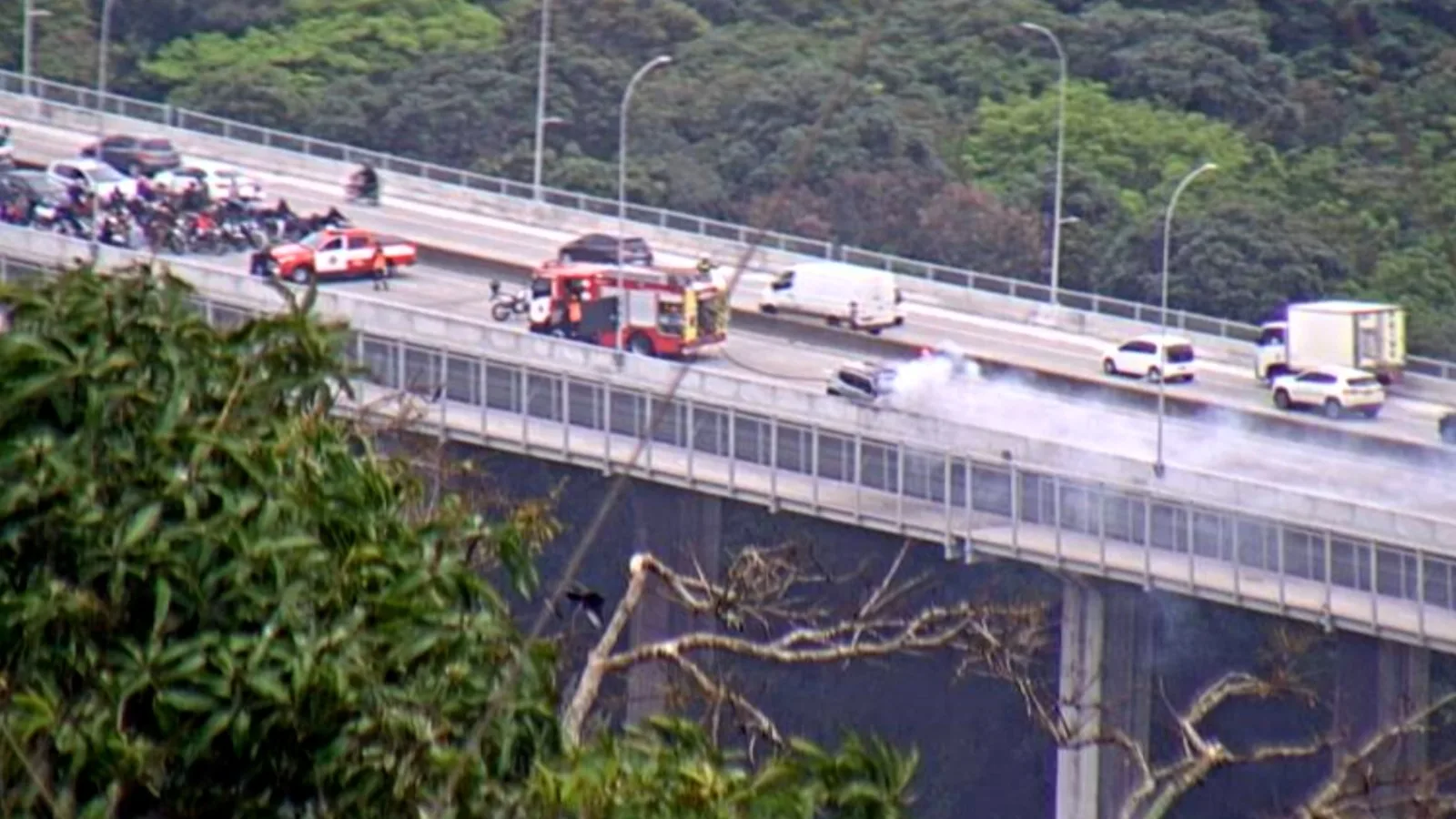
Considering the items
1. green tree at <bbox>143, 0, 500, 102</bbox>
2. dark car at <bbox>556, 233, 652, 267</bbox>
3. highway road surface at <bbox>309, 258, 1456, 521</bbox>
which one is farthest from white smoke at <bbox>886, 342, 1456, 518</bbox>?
green tree at <bbox>143, 0, 500, 102</bbox>

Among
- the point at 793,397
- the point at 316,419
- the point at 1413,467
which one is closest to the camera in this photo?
the point at 316,419

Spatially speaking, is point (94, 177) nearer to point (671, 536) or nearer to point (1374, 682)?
point (671, 536)

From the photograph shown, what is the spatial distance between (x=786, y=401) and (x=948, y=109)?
30.6ft

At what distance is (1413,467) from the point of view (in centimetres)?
1650

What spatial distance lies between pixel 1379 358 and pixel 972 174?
18.6 ft

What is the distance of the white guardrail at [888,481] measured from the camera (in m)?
13.2

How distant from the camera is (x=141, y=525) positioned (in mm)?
3217

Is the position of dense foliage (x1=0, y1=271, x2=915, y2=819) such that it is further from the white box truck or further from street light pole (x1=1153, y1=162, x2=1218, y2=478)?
the white box truck

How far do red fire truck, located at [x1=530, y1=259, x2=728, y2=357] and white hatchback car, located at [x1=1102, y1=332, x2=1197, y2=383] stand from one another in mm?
2456

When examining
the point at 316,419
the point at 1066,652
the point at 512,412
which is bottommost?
the point at 1066,652

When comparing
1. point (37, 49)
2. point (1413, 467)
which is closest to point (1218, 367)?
point (1413, 467)

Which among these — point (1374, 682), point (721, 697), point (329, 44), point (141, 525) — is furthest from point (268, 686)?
point (329, 44)

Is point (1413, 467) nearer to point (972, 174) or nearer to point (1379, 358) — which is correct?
Answer: point (1379, 358)

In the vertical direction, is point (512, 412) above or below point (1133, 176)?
below
